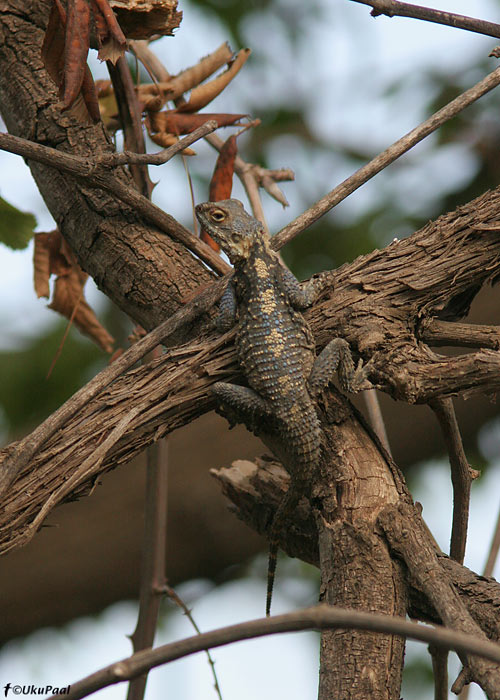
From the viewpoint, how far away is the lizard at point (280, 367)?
235cm

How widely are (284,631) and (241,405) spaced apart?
127 cm

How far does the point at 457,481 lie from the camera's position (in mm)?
2600

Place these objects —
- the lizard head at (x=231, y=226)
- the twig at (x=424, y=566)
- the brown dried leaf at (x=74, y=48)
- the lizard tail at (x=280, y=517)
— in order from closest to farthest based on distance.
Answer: the twig at (x=424, y=566)
the brown dried leaf at (x=74, y=48)
the lizard tail at (x=280, y=517)
the lizard head at (x=231, y=226)

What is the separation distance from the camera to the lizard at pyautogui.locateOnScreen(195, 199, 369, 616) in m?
2.35

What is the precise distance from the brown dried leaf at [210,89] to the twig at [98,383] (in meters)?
0.86

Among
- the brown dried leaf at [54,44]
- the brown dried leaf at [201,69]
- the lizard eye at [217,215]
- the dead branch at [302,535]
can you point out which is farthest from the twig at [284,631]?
the brown dried leaf at [201,69]

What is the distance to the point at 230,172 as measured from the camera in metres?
3.08

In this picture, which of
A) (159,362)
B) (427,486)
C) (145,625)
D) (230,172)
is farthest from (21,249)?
(427,486)

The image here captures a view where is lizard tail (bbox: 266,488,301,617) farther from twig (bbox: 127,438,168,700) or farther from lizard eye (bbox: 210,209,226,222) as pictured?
lizard eye (bbox: 210,209,226,222)

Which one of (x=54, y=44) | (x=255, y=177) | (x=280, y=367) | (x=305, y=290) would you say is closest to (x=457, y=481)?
(x=280, y=367)

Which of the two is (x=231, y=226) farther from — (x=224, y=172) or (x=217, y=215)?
(x=224, y=172)

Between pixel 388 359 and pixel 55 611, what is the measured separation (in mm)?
3745

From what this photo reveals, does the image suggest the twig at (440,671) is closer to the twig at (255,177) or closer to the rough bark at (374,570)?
the rough bark at (374,570)

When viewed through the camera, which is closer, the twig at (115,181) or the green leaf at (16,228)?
the twig at (115,181)
